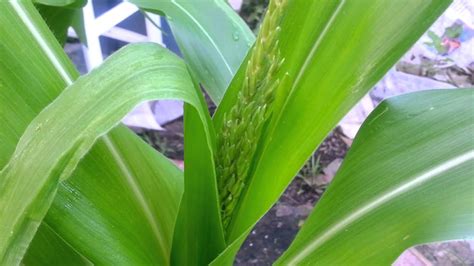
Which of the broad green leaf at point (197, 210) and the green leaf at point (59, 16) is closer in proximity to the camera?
the broad green leaf at point (197, 210)

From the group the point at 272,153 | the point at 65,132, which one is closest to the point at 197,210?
the point at 272,153

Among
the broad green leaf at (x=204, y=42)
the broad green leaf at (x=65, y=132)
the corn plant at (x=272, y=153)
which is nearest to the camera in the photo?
the broad green leaf at (x=65, y=132)

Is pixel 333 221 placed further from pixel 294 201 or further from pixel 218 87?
pixel 294 201

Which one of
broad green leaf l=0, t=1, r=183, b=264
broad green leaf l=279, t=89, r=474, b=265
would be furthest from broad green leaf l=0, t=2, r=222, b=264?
broad green leaf l=279, t=89, r=474, b=265

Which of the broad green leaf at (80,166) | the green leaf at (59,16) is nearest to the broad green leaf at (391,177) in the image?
the broad green leaf at (80,166)

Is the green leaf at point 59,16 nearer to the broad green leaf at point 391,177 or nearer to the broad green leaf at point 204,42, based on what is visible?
the broad green leaf at point 204,42

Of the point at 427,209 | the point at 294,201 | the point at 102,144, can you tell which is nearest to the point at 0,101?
the point at 102,144

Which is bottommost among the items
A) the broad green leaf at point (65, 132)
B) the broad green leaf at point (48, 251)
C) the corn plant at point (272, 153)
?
the broad green leaf at point (48, 251)

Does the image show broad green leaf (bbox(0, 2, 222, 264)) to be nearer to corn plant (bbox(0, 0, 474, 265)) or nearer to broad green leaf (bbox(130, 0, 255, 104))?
corn plant (bbox(0, 0, 474, 265))
